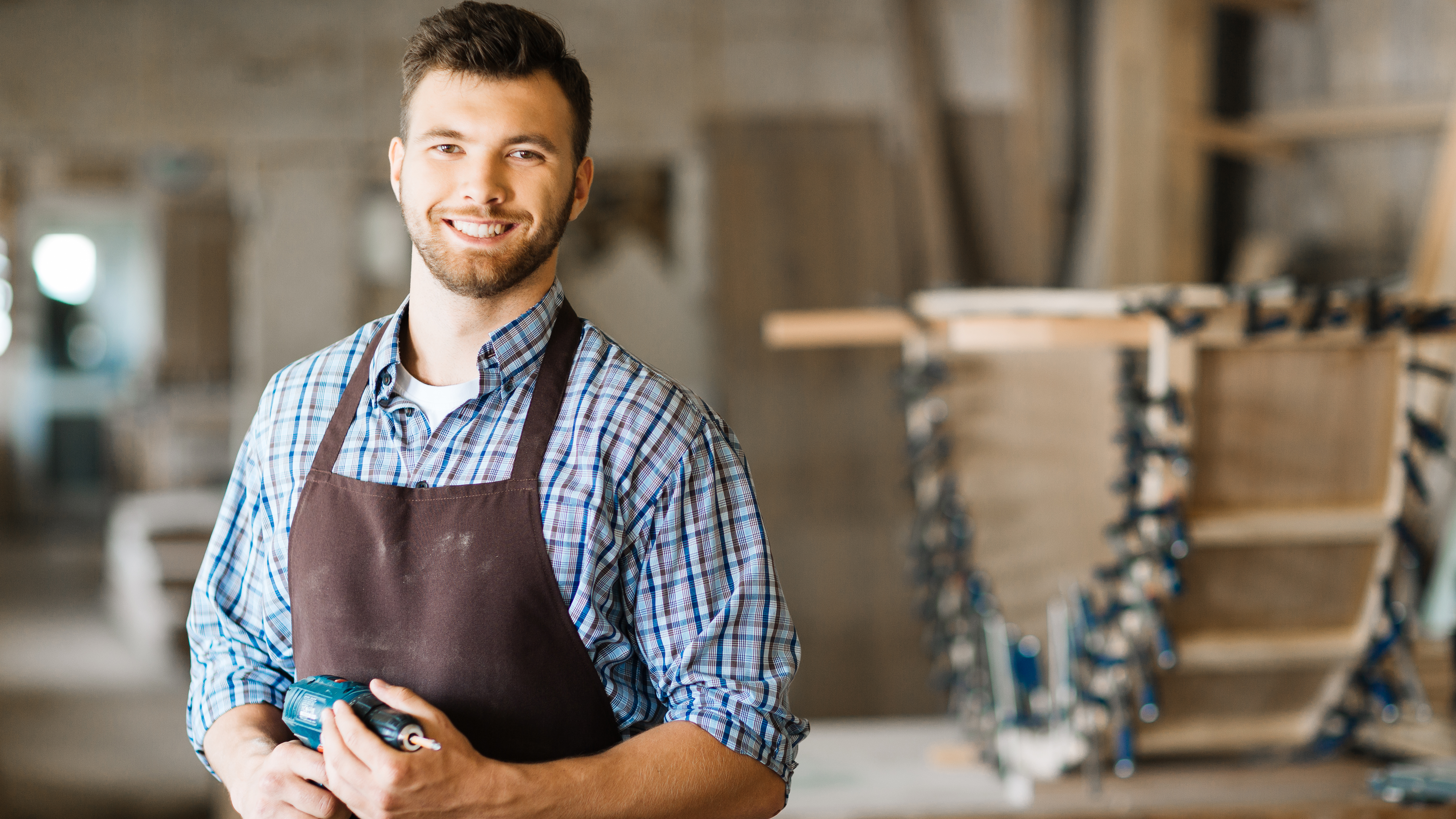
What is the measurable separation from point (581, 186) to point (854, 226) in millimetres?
3183

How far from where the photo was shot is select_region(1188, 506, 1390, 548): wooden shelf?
2484 mm

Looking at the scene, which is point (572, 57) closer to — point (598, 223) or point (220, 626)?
point (220, 626)

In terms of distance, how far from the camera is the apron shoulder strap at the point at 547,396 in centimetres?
115

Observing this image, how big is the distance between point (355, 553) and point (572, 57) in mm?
552

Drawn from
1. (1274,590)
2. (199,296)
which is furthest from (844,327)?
(199,296)

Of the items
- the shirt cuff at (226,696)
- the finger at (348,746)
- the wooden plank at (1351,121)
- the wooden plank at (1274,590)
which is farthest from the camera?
the wooden plank at (1351,121)

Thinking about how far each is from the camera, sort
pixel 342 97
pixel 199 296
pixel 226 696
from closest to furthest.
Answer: pixel 226 696
pixel 342 97
pixel 199 296

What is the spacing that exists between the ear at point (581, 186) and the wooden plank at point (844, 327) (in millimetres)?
1459

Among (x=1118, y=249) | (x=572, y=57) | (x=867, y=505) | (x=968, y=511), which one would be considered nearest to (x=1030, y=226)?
(x=1118, y=249)

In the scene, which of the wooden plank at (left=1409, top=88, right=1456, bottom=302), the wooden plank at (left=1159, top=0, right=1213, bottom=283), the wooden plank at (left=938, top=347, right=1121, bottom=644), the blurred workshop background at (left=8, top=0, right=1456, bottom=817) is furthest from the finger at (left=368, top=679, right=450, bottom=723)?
the wooden plank at (left=1159, top=0, right=1213, bottom=283)

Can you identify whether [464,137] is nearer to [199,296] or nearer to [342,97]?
[342,97]

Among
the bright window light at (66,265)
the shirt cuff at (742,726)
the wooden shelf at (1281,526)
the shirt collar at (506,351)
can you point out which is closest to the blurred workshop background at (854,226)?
the wooden shelf at (1281,526)

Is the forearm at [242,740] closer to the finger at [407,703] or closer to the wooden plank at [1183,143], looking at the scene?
the finger at [407,703]

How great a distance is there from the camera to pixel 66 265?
911 centimetres
